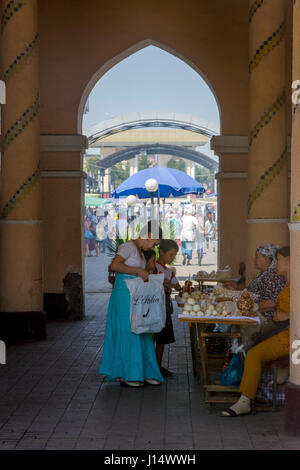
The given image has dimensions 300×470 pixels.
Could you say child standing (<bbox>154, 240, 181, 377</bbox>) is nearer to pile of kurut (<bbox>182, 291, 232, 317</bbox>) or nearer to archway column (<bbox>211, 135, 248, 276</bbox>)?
pile of kurut (<bbox>182, 291, 232, 317</bbox>)

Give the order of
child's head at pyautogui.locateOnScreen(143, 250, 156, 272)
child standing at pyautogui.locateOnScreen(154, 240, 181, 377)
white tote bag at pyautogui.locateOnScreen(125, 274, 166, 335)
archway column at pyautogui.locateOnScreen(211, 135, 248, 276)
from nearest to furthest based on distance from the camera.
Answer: white tote bag at pyautogui.locateOnScreen(125, 274, 166, 335)
child's head at pyautogui.locateOnScreen(143, 250, 156, 272)
child standing at pyautogui.locateOnScreen(154, 240, 181, 377)
archway column at pyautogui.locateOnScreen(211, 135, 248, 276)

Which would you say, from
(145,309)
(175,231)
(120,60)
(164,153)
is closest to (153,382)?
(145,309)

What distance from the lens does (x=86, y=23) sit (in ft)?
37.1

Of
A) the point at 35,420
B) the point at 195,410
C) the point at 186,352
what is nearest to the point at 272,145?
the point at 186,352

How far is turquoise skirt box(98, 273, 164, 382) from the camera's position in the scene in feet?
22.1

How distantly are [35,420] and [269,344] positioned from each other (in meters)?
1.87

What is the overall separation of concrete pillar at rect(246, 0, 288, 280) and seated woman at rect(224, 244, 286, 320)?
213 cm

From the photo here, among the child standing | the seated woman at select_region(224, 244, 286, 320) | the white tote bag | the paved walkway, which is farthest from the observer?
the child standing

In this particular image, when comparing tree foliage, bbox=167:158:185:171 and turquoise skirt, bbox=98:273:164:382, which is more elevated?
tree foliage, bbox=167:158:185:171

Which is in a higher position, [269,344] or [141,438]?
[269,344]

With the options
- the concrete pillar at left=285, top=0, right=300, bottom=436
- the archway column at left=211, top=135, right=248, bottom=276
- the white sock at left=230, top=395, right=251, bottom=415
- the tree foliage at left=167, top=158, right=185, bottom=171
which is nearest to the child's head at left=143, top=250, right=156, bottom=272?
the white sock at left=230, top=395, right=251, bottom=415

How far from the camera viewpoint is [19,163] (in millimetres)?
9086

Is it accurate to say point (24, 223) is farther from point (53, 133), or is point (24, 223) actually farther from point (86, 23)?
point (86, 23)

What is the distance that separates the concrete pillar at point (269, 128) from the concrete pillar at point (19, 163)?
2675 millimetres
